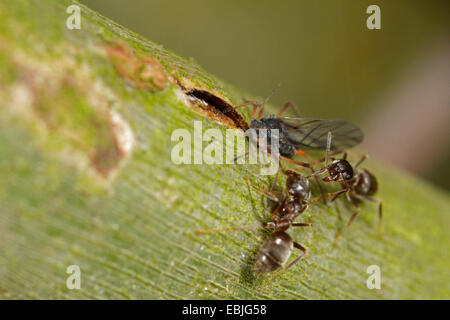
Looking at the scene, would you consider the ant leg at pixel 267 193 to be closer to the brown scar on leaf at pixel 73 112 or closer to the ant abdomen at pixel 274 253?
the ant abdomen at pixel 274 253

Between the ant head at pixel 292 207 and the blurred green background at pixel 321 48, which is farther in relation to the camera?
the blurred green background at pixel 321 48

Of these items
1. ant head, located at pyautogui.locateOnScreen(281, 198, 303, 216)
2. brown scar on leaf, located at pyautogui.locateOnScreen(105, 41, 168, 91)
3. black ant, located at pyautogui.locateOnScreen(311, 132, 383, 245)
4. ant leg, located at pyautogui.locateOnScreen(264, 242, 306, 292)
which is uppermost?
black ant, located at pyautogui.locateOnScreen(311, 132, 383, 245)

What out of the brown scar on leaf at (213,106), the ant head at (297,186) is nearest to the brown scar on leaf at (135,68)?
the brown scar on leaf at (213,106)

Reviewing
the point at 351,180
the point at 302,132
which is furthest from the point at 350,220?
the point at 302,132

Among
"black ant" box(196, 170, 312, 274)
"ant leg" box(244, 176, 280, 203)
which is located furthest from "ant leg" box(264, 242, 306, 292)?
"ant leg" box(244, 176, 280, 203)

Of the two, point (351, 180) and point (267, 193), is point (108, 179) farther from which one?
point (351, 180)

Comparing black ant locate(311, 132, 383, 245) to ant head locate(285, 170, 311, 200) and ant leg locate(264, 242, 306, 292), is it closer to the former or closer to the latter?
ant head locate(285, 170, 311, 200)
